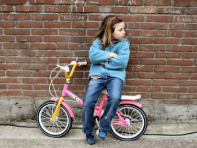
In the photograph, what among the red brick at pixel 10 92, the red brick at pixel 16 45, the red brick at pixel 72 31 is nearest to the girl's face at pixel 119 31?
the red brick at pixel 72 31

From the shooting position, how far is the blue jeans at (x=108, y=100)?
2.49 meters

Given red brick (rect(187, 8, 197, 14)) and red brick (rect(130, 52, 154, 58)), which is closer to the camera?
red brick (rect(187, 8, 197, 14))

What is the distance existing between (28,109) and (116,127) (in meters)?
1.48

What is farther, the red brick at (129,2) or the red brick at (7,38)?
the red brick at (7,38)

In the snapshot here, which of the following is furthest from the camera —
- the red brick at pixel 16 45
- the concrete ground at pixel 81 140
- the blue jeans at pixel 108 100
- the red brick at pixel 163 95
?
the red brick at pixel 163 95

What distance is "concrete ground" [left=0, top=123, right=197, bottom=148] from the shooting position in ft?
8.76

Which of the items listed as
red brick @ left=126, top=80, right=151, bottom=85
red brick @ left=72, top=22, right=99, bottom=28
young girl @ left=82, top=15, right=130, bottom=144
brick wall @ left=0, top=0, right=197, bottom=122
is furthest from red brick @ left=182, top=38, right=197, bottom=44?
red brick @ left=72, top=22, right=99, bottom=28

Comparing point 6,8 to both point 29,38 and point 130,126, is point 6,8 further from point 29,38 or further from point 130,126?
point 130,126

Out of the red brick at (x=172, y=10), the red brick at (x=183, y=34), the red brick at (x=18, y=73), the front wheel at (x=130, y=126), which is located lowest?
the front wheel at (x=130, y=126)

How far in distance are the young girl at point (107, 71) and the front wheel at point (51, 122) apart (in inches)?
14.4

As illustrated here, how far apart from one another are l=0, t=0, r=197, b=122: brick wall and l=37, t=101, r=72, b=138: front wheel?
280mm

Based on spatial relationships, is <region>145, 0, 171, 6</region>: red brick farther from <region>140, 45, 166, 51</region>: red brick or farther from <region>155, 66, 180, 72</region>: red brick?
<region>155, 66, 180, 72</region>: red brick

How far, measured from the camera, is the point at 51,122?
118 inches

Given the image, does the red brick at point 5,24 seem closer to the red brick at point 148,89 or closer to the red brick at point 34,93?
the red brick at point 34,93
